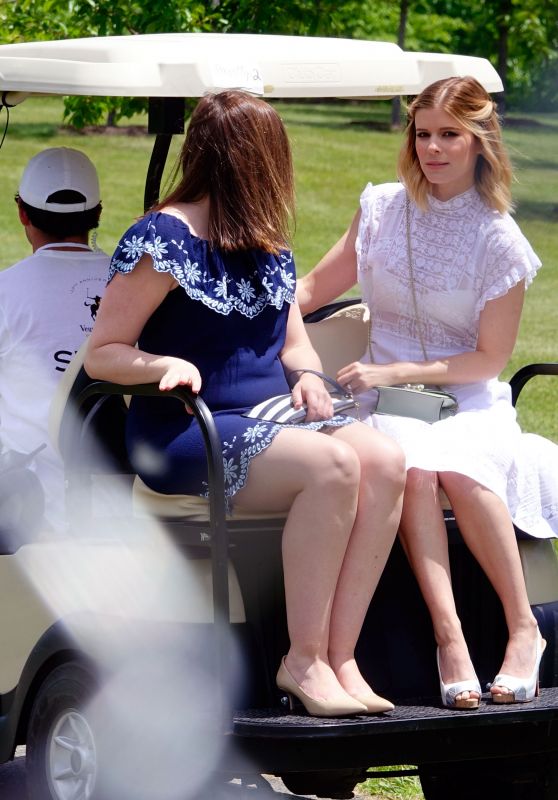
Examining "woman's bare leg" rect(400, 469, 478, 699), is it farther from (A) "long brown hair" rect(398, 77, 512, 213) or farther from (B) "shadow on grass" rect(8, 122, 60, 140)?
(B) "shadow on grass" rect(8, 122, 60, 140)

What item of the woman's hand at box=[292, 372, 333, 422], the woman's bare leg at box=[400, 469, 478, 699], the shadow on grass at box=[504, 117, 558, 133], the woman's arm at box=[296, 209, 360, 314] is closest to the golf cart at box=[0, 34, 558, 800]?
the woman's bare leg at box=[400, 469, 478, 699]

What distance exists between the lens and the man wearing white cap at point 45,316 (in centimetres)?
367

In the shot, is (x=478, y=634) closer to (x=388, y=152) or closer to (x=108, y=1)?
(x=108, y=1)

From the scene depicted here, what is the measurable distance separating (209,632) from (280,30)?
3824 mm

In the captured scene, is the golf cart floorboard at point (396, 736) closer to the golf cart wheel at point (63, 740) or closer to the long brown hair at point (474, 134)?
the golf cart wheel at point (63, 740)

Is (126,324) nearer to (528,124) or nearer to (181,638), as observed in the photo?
(181,638)

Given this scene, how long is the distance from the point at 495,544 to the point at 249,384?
2.09ft

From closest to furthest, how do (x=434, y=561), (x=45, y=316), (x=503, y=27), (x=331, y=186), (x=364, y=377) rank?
(x=434, y=561)
(x=364, y=377)
(x=45, y=316)
(x=331, y=186)
(x=503, y=27)

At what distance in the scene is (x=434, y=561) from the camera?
3199 mm

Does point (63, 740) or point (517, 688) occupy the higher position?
point (517, 688)

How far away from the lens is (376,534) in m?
3.12

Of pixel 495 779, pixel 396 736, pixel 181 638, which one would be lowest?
pixel 495 779

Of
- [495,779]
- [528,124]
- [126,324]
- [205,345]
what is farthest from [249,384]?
[528,124]

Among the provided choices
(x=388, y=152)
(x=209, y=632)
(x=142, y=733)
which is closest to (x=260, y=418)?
(x=209, y=632)
